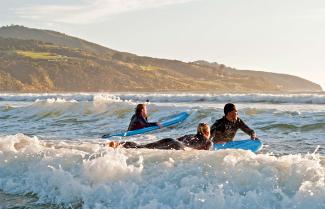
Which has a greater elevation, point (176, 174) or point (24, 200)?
point (176, 174)

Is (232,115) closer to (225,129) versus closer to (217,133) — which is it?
(225,129)

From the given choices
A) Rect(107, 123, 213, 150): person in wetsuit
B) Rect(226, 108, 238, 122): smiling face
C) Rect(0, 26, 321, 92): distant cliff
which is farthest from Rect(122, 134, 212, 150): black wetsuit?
Rect(0, 26, 321, 92): distant cliff

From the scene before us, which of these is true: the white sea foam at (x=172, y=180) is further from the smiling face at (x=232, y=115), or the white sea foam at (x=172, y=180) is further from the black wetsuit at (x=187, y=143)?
the smiling face at (x=232, y=115)

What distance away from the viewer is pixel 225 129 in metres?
12.5

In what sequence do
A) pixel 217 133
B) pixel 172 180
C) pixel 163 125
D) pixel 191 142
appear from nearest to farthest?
pixel 172 180
pixel 191 142
pixel 217 133
pixel 163 125

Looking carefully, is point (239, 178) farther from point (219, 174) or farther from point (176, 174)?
point (176, 174)

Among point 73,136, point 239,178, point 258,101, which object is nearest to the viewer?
point 239,178

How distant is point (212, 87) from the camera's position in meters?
149

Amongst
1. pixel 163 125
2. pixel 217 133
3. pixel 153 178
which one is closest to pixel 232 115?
pixel 217 133

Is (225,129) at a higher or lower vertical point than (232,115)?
lower

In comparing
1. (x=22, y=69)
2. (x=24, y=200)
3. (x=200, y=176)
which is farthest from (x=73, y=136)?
(x=22, y=69)

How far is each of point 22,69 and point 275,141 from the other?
11634 centimetres

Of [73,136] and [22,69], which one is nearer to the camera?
[73,136]

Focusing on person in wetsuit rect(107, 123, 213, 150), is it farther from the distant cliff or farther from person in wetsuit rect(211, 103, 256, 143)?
the distant cliff
